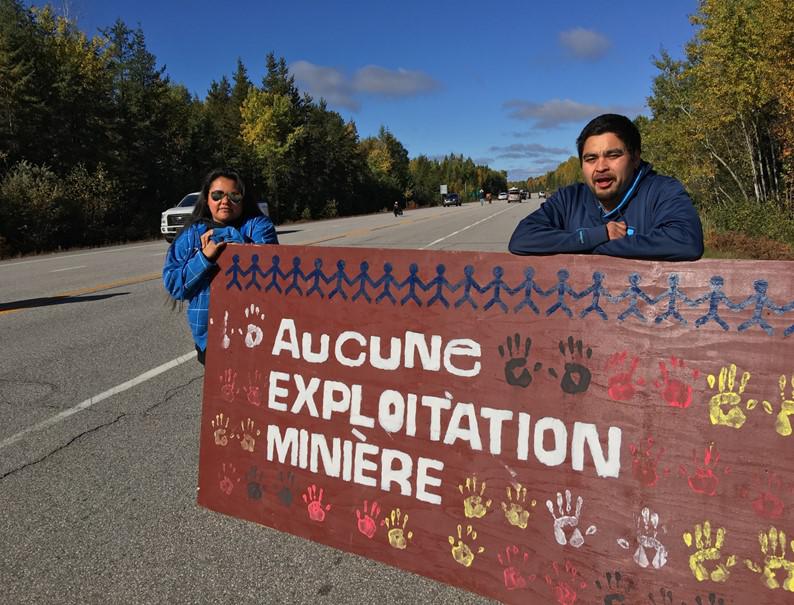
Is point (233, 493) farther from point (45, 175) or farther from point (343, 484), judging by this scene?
point (45, 175)

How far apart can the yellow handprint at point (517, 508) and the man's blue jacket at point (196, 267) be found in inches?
73.2

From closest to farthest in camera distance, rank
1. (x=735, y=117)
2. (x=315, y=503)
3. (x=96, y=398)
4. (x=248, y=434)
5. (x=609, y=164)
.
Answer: (x=609, y=164) < (x=315, y=503) < (x=248, y=434) < (x=96, y=398) < (x=735, y=117)

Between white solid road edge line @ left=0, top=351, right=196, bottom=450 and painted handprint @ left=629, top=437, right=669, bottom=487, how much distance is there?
4.10 metres

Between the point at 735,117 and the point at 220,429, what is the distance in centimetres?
2537

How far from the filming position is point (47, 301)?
31.3 feet

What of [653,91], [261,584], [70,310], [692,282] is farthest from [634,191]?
[653,91]

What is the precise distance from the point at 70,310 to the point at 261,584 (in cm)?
788

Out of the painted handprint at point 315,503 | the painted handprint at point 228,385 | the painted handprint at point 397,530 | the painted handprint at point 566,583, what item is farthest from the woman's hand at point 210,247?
the painted handprint at point 566,583

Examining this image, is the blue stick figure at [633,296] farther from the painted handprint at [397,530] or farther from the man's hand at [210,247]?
the man's hand at [210,247]

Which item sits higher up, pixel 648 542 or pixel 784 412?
pixel 784 412

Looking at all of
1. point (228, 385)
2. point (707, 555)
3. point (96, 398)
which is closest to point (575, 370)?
point (707, 555)

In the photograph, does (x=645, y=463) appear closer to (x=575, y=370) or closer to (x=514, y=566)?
(x=575, y=370)

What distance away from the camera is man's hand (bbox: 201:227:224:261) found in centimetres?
295

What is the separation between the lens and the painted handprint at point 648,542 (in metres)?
1.95
